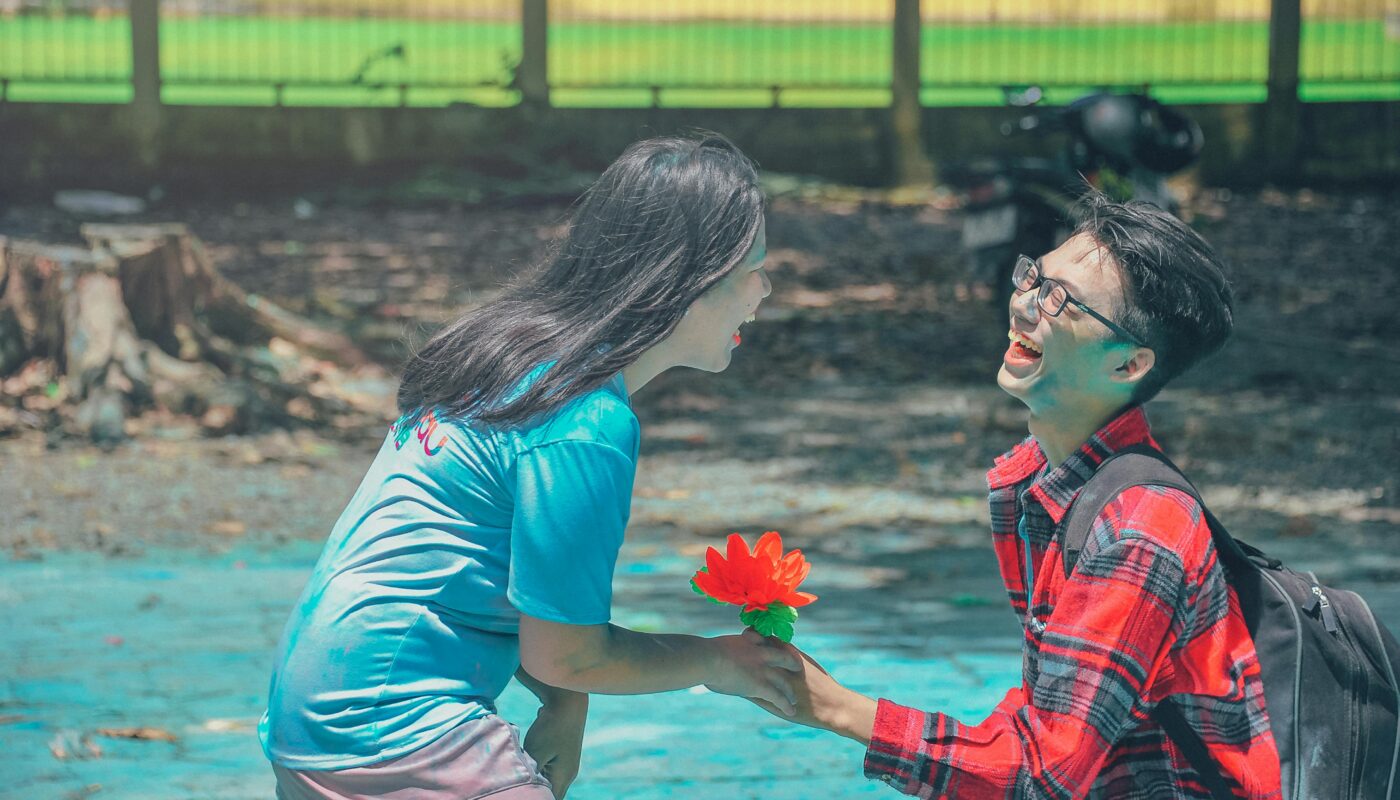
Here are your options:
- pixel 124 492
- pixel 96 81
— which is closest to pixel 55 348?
pixel 124 492

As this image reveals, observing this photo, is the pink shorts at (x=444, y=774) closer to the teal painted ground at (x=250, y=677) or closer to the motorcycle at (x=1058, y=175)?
the teal painted ground at (x=250, y=677)

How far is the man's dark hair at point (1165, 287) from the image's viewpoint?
253cm

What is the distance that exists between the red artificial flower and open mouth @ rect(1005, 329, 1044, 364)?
444 millimetres

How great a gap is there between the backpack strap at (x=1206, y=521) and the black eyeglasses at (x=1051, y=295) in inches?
7.4

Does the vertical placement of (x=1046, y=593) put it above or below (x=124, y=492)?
above

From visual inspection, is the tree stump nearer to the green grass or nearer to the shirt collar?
the shirt collar

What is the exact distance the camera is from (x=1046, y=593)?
8.45ft

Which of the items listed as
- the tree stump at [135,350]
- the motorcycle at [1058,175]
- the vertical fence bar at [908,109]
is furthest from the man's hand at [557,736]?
the vertical fence bar at [908,109]

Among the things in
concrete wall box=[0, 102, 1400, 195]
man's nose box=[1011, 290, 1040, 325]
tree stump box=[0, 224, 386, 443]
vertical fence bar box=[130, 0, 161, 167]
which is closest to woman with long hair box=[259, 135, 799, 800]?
man's nose box=[1011, 290, 1040, 325]

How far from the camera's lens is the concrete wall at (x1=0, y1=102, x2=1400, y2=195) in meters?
16.6

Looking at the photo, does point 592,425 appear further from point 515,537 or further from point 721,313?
point 721,313

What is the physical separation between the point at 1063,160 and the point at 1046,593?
857 centimetres

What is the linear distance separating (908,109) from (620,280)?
48.6 feet

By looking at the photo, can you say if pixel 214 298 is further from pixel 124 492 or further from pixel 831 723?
pixel 831 723
